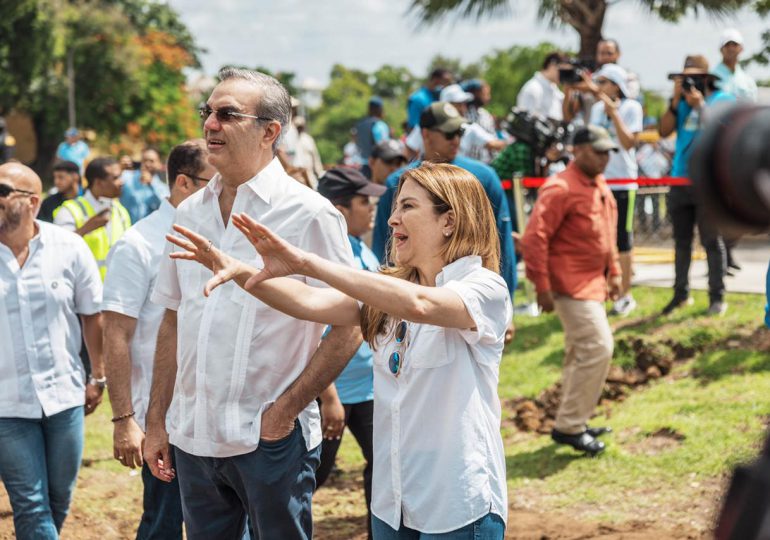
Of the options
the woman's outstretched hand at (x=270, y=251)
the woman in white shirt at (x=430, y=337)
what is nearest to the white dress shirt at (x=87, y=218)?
the woman in white shirt at (x=430, y=337)

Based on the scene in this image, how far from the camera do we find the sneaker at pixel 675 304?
9.70m

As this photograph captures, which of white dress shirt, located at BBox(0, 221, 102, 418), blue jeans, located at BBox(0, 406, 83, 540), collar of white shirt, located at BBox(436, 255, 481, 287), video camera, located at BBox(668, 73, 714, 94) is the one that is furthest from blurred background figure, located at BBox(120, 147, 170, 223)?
collar of white shirt, located at BBox(436, 255, 481, 287)

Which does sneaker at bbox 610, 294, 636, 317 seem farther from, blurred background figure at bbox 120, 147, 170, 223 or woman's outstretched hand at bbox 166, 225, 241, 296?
woman's outstretched hand at bbox 166, 225, 241, 296

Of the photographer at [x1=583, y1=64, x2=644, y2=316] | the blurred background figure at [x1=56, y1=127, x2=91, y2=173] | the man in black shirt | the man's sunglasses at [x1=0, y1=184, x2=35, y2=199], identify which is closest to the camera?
the man's sunglasses at [x1=0, y1=184, x2=35, y2=199]

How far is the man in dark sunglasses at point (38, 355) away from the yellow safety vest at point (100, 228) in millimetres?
3069

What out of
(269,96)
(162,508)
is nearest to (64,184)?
(162,508)

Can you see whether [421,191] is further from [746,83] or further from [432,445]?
[746,83]

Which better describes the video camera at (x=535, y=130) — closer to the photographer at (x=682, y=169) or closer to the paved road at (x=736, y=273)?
the photographer at (x=682, y=169)

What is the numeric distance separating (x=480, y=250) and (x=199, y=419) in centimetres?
106

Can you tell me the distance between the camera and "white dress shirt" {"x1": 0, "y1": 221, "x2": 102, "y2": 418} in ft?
15.1

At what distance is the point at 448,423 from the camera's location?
10.2ft

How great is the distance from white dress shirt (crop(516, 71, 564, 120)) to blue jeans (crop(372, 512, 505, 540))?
8.77 m

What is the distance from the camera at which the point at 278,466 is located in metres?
3.42

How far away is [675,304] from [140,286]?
6516mm
